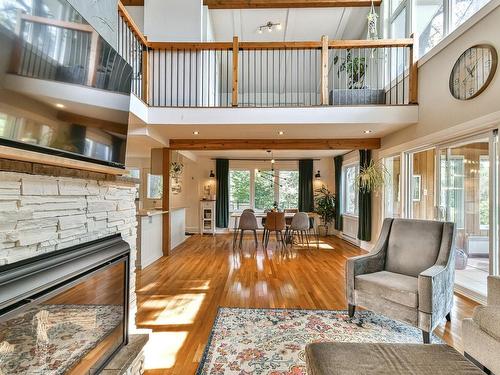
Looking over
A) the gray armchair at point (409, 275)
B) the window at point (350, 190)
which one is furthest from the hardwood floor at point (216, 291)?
the window at point (350, 190)

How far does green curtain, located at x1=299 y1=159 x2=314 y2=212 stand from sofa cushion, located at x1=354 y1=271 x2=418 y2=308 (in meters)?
5.35

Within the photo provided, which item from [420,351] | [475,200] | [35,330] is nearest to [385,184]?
[475,200]

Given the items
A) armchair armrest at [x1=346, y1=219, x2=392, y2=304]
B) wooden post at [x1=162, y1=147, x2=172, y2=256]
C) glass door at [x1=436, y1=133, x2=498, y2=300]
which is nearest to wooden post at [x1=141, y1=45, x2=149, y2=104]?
wooden post at [x1=162, y1=147, x2=172, y2=256]

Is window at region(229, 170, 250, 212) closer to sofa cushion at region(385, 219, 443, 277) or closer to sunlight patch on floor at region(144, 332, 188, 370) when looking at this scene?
sofa cushion at region(385, 219, 443, 277)

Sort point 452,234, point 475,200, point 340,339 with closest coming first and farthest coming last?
point 340,339
point 452,234
point 475,200

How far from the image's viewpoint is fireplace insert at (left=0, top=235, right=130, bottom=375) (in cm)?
101

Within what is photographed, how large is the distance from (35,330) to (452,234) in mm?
3031

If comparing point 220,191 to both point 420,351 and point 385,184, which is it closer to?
point 385,184

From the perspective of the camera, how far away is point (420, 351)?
1.35 metres

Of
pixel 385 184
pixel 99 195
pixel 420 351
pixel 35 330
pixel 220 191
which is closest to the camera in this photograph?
pixel 35 330

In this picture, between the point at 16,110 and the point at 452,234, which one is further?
the point at 452,234

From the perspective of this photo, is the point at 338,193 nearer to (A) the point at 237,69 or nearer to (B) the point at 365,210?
(B) the point at 365,210

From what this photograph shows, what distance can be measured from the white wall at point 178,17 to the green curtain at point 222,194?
3.77 meters

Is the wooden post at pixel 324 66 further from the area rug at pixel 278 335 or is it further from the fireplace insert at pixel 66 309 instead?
the fireplace insert at pixel 66 309
